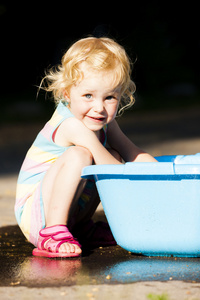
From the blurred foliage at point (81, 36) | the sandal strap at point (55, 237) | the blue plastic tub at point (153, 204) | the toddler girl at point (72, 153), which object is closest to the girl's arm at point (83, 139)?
the toddler girl at point (72, 153)

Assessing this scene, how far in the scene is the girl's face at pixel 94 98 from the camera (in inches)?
96.1

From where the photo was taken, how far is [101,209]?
11.7ft

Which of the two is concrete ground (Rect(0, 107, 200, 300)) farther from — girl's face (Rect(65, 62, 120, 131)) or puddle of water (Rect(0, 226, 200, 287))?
girl's face (Rect(65, 62, 120, 131))

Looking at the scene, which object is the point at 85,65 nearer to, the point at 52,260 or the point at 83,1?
the point at 52,260

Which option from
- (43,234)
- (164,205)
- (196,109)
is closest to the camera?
(164,205)

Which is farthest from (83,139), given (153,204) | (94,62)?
(153,204)

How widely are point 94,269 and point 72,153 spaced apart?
0.48 m

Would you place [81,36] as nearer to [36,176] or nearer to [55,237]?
[36,176]

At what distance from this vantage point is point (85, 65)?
2.48m

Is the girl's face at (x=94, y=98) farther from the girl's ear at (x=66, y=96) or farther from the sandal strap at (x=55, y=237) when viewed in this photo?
the sandal strap at (x=55, y=237)

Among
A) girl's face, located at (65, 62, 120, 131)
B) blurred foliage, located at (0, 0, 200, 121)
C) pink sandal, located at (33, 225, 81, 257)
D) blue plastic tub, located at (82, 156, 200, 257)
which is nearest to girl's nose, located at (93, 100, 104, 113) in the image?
girl's face, located at (65, 62, 120, 131)

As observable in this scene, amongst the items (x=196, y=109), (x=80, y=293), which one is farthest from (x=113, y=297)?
(x=196, y=109)

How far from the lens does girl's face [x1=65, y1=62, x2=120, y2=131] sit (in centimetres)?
244

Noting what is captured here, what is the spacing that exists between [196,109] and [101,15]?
468 cm
